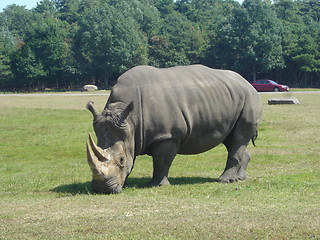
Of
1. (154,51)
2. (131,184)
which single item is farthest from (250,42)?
(131,184)

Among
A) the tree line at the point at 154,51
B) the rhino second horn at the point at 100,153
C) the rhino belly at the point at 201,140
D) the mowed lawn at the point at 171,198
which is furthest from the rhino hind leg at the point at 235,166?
the tree line at the point at 154,51

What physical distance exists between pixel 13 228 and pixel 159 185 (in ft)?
16.0

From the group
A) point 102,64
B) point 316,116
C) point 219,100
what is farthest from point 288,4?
point 219,100

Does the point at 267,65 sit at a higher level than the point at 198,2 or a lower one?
lower

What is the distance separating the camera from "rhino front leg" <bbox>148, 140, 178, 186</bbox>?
43.1 feet

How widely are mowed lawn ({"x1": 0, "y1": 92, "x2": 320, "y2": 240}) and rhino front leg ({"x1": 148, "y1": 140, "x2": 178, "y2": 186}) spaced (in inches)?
14.9

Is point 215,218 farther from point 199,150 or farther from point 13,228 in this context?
point 199,150

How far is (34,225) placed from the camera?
30.2 ft

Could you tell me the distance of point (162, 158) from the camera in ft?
43.5

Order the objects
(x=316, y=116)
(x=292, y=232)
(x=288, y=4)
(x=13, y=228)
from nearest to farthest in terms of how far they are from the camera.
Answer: (x=292, y=232) < (x=13, y=228) < (x=316, y=116) < (x=288, y=4)

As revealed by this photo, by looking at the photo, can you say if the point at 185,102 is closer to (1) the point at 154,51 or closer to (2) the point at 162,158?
(2) the point at 162,158

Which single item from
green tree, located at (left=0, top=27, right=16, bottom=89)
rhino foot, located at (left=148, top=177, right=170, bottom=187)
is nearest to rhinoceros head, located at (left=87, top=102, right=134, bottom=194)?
rhino foot, located at (left=148, top=177, right=170, bottom=187)

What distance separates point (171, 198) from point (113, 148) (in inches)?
70.7

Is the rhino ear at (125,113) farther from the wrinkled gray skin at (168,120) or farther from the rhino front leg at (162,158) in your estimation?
the rhino front leg at (162,158)
